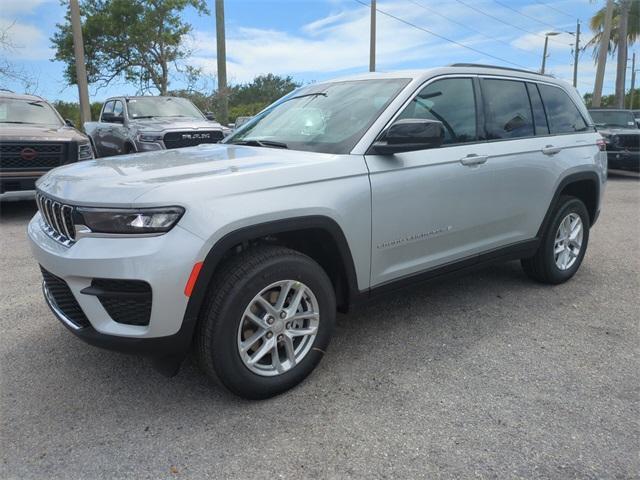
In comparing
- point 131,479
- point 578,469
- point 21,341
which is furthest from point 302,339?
point 21,341

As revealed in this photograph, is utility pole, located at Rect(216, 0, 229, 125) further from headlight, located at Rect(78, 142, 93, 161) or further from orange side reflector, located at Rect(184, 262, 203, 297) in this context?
orange side reflector, located at Rect(184, 262, 203, 297)

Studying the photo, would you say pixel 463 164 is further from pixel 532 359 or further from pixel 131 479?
pixel 131 479

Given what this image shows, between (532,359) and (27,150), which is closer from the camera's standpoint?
(532,359)

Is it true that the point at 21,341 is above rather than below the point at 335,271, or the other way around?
below

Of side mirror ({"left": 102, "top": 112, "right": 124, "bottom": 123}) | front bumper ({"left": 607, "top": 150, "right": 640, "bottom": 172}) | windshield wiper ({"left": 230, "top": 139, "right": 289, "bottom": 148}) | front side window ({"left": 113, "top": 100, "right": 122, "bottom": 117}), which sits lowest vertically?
front bumper ({"left": 607, "top": 150, "right": 640, "bottom": 172})

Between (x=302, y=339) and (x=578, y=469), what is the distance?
4.74 feet

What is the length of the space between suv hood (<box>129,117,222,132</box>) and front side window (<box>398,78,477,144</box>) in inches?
286

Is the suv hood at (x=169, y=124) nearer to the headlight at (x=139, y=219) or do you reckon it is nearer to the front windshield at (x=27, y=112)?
the front windshield at (x=27, y=112)

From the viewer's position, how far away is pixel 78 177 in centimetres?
272

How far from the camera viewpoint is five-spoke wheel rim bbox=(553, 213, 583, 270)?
15.0ft

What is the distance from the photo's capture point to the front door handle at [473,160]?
3516 mm

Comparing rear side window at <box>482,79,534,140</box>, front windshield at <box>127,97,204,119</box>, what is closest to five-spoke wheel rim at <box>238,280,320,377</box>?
rear side window at <box>482,79,534,140</box>

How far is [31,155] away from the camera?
7191 mm

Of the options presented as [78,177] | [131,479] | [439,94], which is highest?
[439,94]
